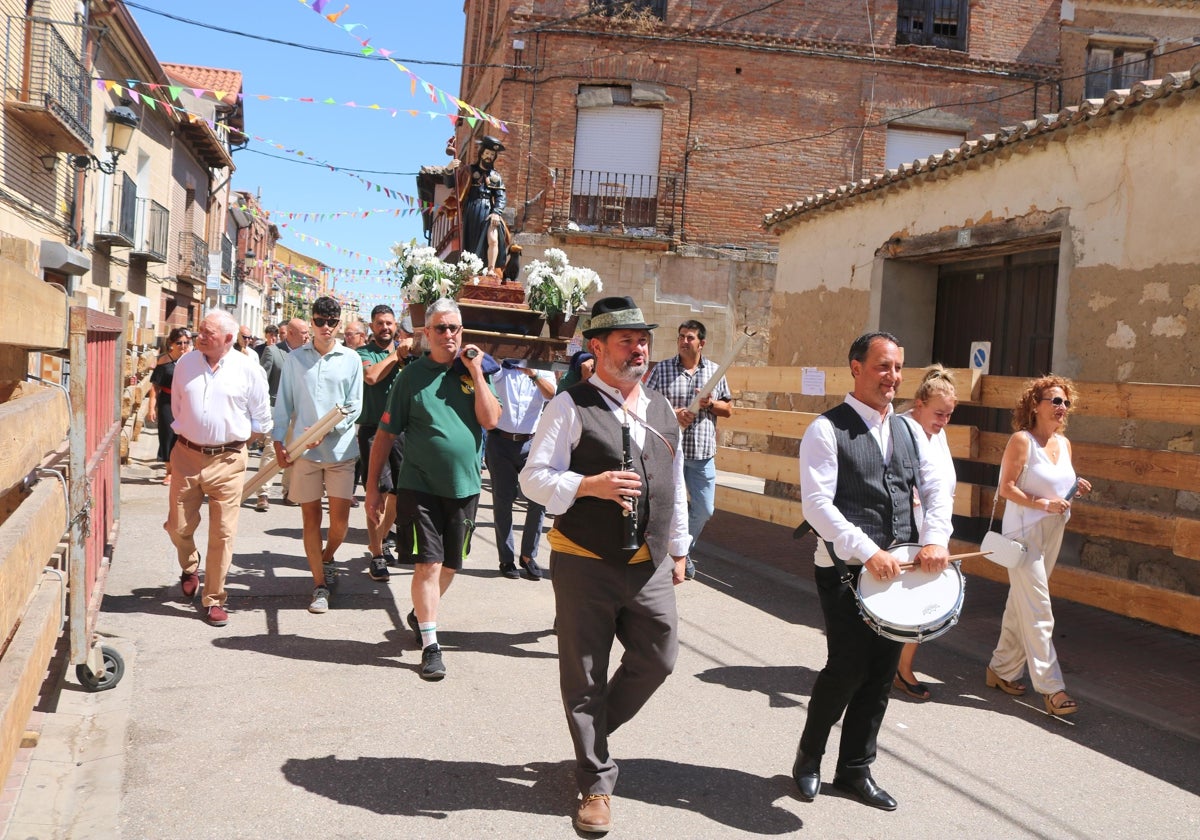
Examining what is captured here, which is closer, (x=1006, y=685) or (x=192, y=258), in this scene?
(x=1006, y=685)

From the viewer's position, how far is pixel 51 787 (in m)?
3.99

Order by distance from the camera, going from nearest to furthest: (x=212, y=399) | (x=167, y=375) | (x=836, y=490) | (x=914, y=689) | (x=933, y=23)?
(x=836, y=490)
(x=914, y=689)
(x=212, y=399)
(x=167, y=375)
(x=933, y=23)

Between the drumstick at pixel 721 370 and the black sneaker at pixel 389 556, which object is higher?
the drumstick at pixel 721 370

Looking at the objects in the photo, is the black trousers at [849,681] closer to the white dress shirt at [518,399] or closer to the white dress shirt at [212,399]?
the white dress shirt at [212,399]

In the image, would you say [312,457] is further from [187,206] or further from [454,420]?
[187,206]

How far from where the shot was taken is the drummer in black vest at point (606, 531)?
3.88 meters

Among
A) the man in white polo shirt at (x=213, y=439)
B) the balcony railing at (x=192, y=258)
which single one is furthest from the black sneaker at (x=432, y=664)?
the balcony railing at (x=192, y=258)

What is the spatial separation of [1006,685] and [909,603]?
2.42 metres

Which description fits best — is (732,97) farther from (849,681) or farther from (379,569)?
(849,681)

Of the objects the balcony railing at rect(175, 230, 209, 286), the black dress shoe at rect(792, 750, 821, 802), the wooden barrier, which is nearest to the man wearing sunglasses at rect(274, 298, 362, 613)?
the black dress shoe at rect(792, 750, 821, 802)

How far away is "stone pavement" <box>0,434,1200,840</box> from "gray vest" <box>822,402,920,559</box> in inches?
43.5

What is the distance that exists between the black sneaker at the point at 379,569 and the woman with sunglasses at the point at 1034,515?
4181 millimetres

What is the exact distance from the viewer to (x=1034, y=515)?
582 cm

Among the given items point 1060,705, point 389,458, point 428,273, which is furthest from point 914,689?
point 428,273
